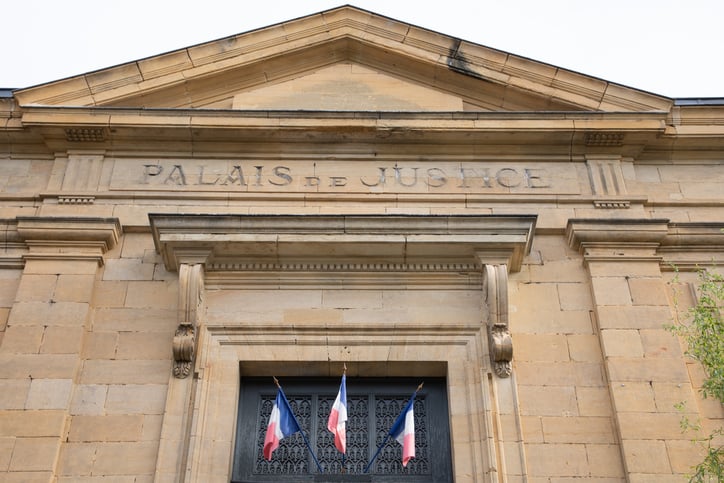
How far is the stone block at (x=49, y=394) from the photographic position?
1017cm

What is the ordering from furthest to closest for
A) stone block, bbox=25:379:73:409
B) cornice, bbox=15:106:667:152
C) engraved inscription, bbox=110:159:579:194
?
cornice, bbox=15:106:667:152
engraved inscription, bbox=110:159:579:194
stone block, bbox=25:379:73:409

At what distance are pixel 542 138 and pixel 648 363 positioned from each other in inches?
152

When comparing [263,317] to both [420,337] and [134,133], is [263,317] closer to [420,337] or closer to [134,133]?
[420,337]

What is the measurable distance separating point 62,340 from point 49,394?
75cm

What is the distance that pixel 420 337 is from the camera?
10938mm

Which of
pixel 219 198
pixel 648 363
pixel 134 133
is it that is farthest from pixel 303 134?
pixel 648 363

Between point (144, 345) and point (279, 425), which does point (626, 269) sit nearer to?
point (279, 425)

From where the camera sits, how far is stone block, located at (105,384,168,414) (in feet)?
33.6

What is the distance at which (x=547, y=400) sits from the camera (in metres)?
10.4

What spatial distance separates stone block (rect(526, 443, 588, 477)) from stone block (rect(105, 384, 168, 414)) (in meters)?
4.31

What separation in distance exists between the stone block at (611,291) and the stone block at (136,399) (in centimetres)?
556

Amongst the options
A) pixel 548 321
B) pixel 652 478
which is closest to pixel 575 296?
pixel 548 321

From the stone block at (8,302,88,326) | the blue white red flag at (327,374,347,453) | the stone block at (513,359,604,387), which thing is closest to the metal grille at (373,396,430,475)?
the blue white red flag at (327,374,347,453)

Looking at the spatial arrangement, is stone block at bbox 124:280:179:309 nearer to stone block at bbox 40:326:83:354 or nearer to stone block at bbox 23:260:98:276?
stone block at bbox 23:260:98:276
